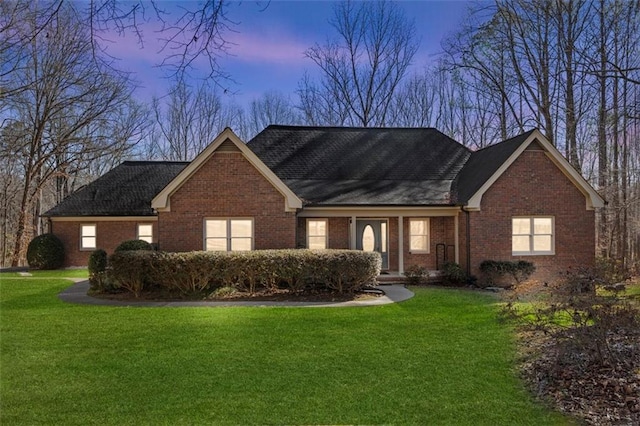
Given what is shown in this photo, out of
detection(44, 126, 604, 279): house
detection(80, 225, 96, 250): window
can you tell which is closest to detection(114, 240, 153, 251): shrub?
detection(44, 126, 604, 279): house

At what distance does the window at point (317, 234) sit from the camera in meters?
18.0

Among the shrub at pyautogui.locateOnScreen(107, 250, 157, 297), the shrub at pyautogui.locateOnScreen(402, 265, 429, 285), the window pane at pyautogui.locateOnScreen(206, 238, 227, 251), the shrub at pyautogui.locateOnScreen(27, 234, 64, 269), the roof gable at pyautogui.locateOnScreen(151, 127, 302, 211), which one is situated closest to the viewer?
the shrub at pyautogui.locateOnScreen(107, 250, 157, 297)

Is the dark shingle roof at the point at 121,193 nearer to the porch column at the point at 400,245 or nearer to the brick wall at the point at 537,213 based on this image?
the porch column at the point at 400,245

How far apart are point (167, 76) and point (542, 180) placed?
15.5m

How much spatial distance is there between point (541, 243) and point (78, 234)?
69.1ft

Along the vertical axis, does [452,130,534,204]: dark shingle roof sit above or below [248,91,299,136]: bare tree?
below

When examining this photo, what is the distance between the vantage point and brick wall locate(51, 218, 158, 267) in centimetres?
2286

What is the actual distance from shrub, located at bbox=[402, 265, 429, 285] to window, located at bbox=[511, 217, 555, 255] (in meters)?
3.38

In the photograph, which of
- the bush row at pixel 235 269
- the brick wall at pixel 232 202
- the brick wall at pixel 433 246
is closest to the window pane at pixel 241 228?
the brick wall at pixel 232 202

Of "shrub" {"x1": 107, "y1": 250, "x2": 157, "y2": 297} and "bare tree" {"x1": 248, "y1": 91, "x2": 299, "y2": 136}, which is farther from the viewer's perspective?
"bare tree" {"x1": 248, "y1": 91, "x2": 299, "y2": 136}

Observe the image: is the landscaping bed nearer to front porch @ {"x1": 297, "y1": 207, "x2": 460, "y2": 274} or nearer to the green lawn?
the green lawn

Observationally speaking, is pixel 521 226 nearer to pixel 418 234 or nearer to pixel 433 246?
pixel 433 246

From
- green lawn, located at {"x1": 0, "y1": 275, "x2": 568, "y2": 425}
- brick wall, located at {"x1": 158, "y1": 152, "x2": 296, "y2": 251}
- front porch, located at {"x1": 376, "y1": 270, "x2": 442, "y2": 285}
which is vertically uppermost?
brick wall, located at {"x1": 158, "y1": 152, "x2": 296, "y2": 251}

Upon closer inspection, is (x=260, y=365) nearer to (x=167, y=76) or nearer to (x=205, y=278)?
(x=167, y=76)
